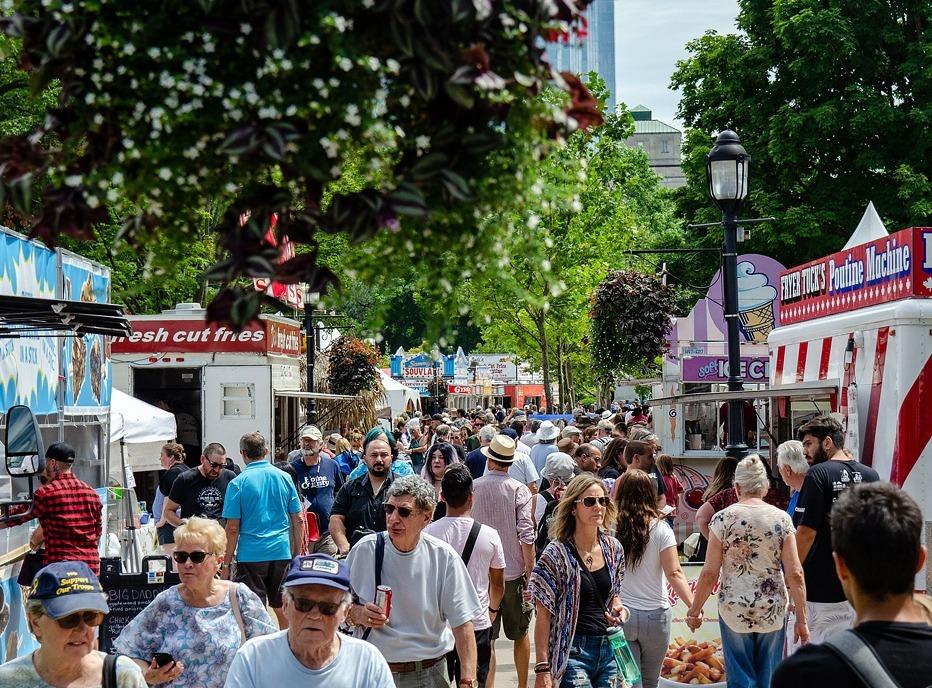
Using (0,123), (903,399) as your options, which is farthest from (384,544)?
(0,123)

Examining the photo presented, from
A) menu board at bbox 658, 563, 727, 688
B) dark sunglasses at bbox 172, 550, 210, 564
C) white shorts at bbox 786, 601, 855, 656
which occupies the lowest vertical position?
menu board at bbox 658, 563, 727, 688

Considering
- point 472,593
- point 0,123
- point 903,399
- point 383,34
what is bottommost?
point 472,593

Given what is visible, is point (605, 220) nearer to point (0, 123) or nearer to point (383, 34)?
point (383, 34)

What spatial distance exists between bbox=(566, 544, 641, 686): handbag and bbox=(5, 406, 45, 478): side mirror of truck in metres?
4.31

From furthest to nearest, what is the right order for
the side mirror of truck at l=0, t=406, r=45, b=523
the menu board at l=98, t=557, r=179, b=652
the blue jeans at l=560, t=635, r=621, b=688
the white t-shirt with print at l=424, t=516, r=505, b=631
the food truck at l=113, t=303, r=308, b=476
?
the food truck at l=113, t=303, r=308, b=476 → the side mirror of truck at l=0, t=406, r=45, b=523 → the menu board at l=98, t=557, r=179, b=652 → the white t-shirt with print at l=424, t=516, r=505, b=631 → the blue jeans at l=560, t=635, r=621, b=688

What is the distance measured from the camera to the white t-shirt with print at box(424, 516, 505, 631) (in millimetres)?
7953

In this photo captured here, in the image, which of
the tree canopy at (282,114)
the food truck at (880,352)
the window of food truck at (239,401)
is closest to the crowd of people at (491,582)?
the food truck at (880,352)

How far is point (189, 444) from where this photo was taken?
87.9 ft

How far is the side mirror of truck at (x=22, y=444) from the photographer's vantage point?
29.7ft

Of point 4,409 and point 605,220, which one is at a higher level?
point 605,220

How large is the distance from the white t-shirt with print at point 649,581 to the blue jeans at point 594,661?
806mm

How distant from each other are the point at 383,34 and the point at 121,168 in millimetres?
571

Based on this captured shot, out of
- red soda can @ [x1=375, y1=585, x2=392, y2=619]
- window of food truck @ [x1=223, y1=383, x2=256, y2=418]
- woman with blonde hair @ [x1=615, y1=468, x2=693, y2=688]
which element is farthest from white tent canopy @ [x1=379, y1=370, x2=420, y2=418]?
red soda can @ [x1=375, y1=585, x2=392, y2=619]

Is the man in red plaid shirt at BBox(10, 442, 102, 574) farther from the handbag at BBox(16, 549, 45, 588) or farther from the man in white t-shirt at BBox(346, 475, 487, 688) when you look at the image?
the man in white t-shirt at BBox(346, 475, 487, 688)
